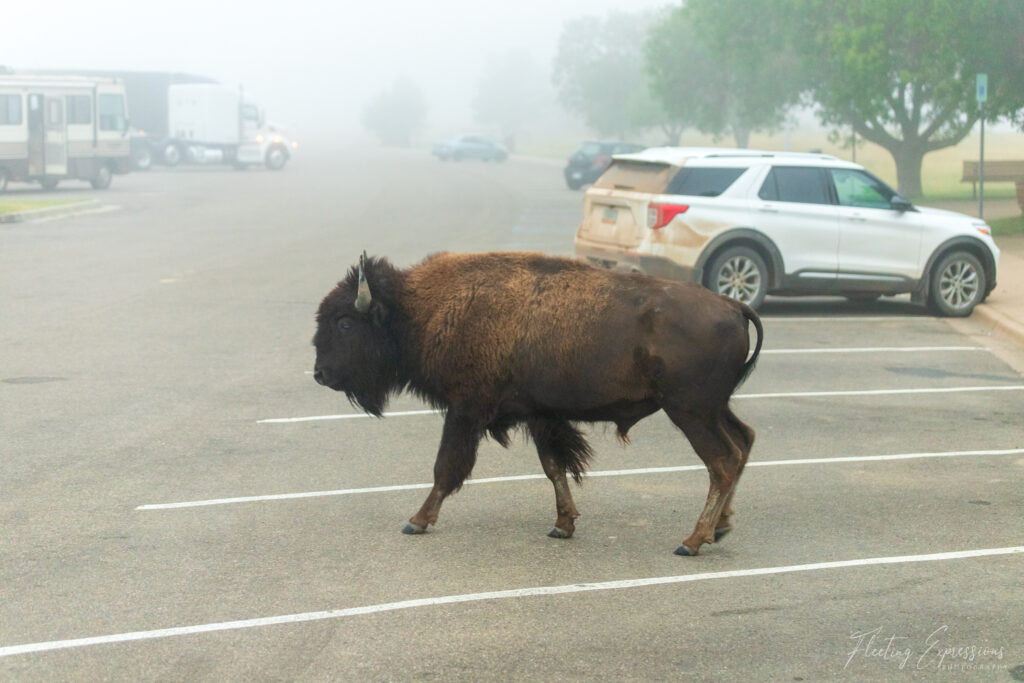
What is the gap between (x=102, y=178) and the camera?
131ft

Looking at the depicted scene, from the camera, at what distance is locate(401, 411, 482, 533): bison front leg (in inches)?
274

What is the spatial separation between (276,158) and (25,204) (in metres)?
28.2

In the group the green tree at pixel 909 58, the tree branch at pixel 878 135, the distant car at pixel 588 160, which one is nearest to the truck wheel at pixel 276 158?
the distant car at pixel 588 160

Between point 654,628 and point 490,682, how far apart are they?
949 millimetres

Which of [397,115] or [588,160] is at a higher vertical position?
[397,115]

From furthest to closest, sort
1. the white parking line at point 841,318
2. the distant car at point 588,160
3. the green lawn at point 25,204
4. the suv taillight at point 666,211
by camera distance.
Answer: the distant car at point 588,160 < the green lawn at point 25,204 < the white parking line at point 841,318 < the suv taillight at point 666,211

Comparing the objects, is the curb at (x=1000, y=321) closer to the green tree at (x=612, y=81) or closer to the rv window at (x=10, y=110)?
Answer: the rv window at (x=10, y=110)

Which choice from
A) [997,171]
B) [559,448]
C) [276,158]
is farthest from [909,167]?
[276,158]

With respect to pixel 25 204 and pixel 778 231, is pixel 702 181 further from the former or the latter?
pixel 25 204

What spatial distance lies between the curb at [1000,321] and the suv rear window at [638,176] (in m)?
4.25

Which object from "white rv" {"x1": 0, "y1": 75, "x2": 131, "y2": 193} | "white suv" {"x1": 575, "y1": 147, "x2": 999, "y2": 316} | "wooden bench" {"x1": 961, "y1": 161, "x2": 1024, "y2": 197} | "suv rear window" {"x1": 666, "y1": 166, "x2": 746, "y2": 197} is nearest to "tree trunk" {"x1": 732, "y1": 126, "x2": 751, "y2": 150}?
"wooden bench" {"x1": 961, "y1": 161, "x2": 1024, "y2": 197}

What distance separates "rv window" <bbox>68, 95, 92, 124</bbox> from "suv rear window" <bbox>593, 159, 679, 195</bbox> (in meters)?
26.5

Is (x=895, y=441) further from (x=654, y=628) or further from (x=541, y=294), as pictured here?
(x=654, y=628)

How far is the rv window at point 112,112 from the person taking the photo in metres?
39.6
